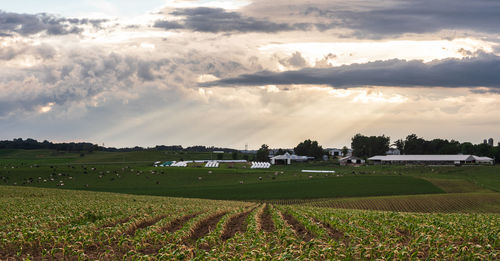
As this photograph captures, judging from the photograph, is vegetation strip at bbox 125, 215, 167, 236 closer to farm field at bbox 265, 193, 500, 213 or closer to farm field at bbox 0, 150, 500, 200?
farm field at bbox 265, 193, 500, 213

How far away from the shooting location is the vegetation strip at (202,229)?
25888 mm

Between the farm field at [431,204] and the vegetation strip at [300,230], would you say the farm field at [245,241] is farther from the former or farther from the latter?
the farm field at [431,204]

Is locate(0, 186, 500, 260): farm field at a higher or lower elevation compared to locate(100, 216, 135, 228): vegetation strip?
higher

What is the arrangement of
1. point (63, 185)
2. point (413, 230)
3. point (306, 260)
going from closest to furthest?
1. point (306, 260)
2. point (413, 230)
3. point (63, 185)

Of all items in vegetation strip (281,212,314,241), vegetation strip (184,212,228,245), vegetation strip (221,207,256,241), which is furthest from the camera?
vegetation strip (221,207,256,241)

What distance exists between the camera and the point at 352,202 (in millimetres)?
73625

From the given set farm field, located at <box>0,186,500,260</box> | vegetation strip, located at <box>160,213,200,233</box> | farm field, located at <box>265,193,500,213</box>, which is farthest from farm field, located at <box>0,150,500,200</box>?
farm field, located at <box>0,186,500,260</box>

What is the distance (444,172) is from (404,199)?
75.8 metres

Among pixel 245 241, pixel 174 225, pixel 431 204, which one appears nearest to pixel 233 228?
pixel 174 225

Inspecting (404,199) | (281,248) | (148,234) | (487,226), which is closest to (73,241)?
(148,234)

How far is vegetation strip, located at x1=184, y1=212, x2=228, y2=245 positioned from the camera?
84.9ft

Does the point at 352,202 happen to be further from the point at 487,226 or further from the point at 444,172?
the point at 444,172

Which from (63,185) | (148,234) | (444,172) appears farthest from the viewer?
(444,172)

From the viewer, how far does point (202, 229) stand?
3048 centimetres
